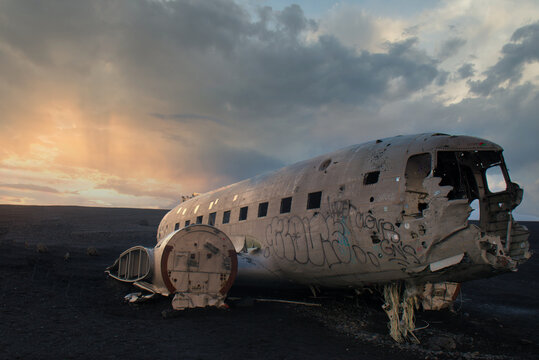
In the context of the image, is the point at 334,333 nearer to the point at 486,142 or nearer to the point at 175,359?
the point at 175,359

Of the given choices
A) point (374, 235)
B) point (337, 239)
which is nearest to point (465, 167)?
point (374, 235)

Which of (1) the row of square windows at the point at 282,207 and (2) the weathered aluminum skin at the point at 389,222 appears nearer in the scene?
(2) the weathered aluminum skin at the point at 389,222

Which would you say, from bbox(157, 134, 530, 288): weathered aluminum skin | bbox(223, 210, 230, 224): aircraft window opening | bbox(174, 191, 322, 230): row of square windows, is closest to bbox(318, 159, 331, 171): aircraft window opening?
bbox(157, 134, 530, 288): weathered aluminum skin

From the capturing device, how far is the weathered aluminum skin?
7234mm

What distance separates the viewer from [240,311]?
34.3 ft

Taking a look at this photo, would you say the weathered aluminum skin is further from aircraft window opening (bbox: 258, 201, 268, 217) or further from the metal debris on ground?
the metal debris on ground

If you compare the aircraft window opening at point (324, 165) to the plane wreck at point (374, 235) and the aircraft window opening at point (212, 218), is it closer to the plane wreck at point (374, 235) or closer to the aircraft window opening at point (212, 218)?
the plane wreck at point (374, 235)

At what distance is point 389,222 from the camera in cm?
802

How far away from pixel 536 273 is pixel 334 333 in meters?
21.4

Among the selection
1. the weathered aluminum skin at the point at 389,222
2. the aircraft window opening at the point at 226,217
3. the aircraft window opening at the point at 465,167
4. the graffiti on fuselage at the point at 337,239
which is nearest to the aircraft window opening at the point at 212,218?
the aircraft window opening at the point at 226,217

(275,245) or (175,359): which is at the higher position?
(275,245)

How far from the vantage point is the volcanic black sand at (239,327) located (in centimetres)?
735

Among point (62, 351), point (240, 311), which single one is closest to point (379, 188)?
point (240, 311)

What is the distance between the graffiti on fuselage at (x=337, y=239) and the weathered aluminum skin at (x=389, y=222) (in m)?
0.02
